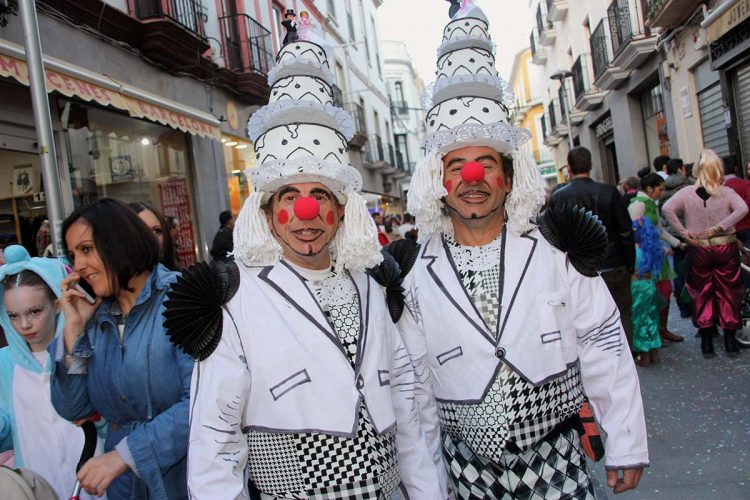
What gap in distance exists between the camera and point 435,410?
7.21 ft

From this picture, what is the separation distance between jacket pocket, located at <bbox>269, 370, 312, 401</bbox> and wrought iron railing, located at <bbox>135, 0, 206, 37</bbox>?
771cm

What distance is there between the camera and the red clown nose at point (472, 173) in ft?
7.07

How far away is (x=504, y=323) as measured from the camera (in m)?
2.05

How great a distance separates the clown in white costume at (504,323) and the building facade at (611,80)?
11.7 meters

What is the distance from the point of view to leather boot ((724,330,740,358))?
5.55 meters

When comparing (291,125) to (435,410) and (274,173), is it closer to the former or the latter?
(274,173)

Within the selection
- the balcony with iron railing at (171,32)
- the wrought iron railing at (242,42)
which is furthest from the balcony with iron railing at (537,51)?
the balcony with iron railing at (171,32)

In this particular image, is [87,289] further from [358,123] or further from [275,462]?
[358,123]

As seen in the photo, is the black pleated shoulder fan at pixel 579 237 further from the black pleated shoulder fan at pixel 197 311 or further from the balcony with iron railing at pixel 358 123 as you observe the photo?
the balcony with iron railing at pixel 358 123

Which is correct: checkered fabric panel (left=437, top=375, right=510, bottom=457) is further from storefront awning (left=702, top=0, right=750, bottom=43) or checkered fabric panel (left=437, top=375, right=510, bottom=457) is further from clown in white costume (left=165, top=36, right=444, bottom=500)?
storefront awning (left=702, top=0, right=750, bottom=43)

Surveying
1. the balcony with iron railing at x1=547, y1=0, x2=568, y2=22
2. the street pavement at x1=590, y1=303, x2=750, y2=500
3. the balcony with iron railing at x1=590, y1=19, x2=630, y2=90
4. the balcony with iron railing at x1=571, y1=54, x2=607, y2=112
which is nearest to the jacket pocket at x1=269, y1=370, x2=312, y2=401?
the street pavement at x1=590, y1=303, x2=750, y2=500

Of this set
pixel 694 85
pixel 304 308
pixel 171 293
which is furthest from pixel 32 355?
pixel 694 85

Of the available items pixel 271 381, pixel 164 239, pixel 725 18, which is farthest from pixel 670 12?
pixel 271 381

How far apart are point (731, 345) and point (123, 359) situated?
526 cm
